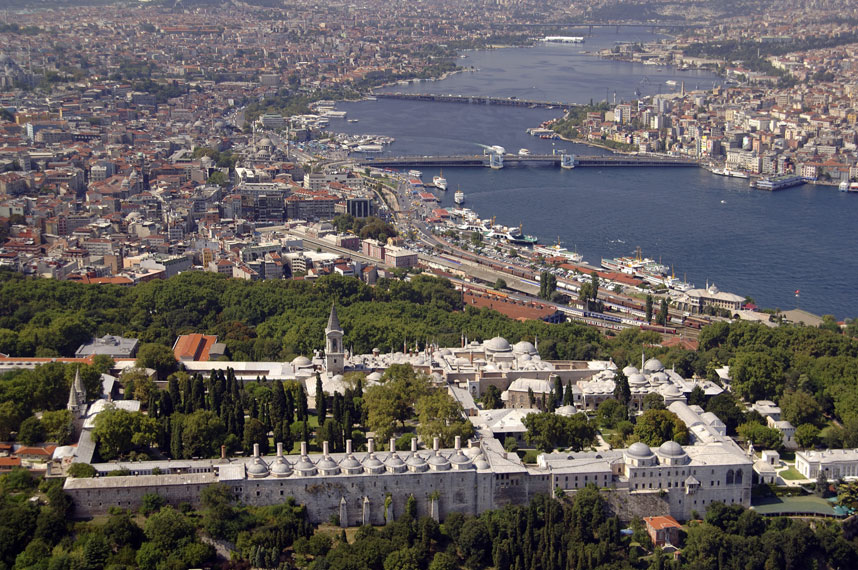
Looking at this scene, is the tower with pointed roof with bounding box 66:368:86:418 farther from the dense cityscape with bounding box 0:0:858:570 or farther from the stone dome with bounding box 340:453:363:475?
the stone dome with bounding box 340:453:363:475

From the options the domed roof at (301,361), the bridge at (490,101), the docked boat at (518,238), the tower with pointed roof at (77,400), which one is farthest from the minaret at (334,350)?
the bridge at (490,101)

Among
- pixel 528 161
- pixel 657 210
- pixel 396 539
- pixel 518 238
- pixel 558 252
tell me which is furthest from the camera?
pixel 528 161

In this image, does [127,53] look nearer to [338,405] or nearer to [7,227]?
[7,227]

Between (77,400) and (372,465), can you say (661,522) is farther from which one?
(77,400)

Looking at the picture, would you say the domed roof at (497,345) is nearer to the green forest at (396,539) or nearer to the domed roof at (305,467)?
the green forest at (396,539)

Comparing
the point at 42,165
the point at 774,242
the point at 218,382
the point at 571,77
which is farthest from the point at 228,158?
the point at 571,77

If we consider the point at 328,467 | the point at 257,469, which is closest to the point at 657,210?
the point at 328,467
